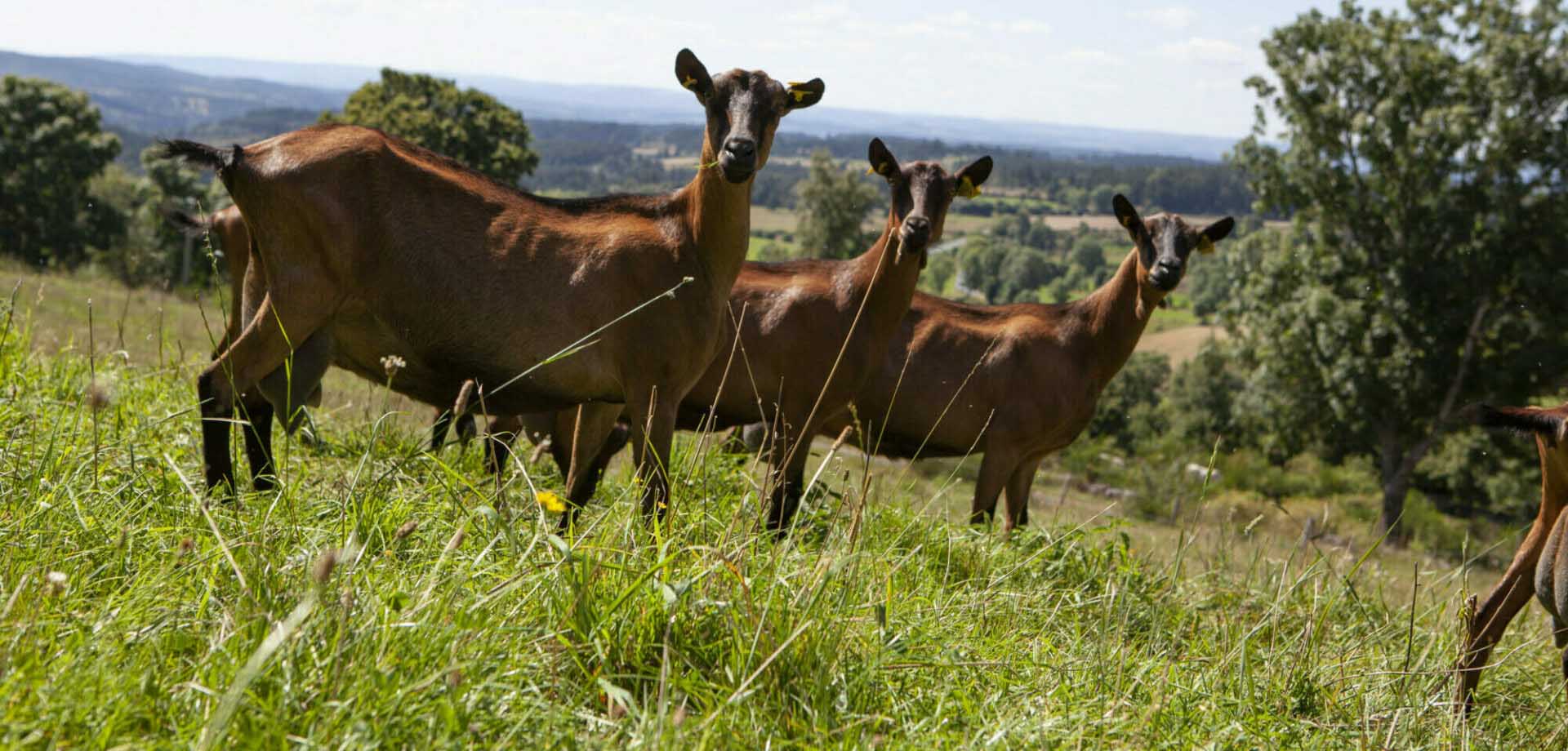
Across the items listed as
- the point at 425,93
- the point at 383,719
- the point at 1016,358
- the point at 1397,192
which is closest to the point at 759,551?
the point at 383,719

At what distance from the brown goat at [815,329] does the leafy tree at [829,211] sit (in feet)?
198

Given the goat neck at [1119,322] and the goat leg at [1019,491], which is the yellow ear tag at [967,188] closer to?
the goat neck at [1119,322]

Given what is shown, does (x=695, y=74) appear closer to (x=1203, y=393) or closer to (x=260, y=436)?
(x=260, y=436)

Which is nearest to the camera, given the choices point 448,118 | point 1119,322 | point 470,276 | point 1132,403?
point 470,276

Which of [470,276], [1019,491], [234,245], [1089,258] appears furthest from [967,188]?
[1089,258]

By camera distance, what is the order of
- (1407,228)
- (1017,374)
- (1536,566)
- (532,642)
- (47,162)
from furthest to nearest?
(47,162), (1407,228), (1017,374), (1536,566), (532,642)

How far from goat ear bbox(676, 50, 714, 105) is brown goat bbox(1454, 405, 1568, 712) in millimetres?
4288

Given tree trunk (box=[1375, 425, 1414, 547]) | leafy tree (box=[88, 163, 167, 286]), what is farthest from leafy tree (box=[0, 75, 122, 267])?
tree trunk (box=[1375, 425, 1414, 547])

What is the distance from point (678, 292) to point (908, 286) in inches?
107

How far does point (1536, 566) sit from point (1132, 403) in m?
58.8

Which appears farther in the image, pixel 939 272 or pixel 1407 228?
pixel 939 272

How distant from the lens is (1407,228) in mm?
28984

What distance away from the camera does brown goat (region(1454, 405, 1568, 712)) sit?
559 centimetres

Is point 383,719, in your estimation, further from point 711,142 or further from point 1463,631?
point 1463,631
